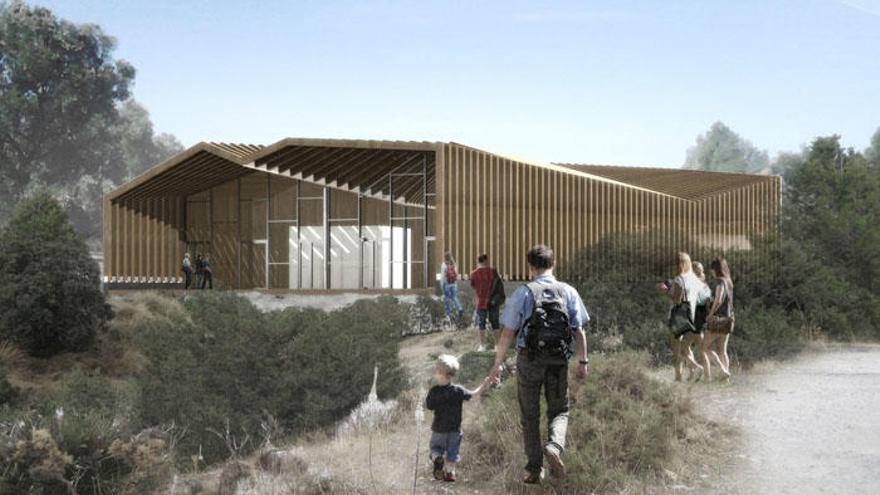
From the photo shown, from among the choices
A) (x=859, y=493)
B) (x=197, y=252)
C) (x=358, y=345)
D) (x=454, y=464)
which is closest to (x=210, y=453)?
(x=358, y=345)

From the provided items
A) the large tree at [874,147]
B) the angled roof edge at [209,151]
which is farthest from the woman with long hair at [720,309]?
the large tree at [874,147]

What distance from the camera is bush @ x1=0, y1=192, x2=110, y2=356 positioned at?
29.4 m

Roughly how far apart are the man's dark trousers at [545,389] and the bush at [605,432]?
761 mm

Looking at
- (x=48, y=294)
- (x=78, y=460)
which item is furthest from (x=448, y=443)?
(x=48, y=294)

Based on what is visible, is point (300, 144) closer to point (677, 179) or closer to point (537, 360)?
point (677, 179)

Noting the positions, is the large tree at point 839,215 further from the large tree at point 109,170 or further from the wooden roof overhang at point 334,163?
the large tree at point 109,170

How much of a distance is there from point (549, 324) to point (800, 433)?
481 cm

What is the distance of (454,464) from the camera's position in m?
8.51

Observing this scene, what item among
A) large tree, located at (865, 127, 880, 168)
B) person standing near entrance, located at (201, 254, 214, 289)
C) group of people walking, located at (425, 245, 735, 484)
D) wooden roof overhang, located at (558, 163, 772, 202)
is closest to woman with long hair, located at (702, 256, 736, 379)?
group of people walking, located at (425, 245, 735, 484)

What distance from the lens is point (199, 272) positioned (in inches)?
1478

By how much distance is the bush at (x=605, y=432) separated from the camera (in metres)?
8.67

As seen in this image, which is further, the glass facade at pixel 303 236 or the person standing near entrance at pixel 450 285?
the glass facade at pixel 303 236

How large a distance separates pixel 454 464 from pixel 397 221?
81.1 ft

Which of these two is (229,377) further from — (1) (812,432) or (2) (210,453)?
(1) (812,432)
